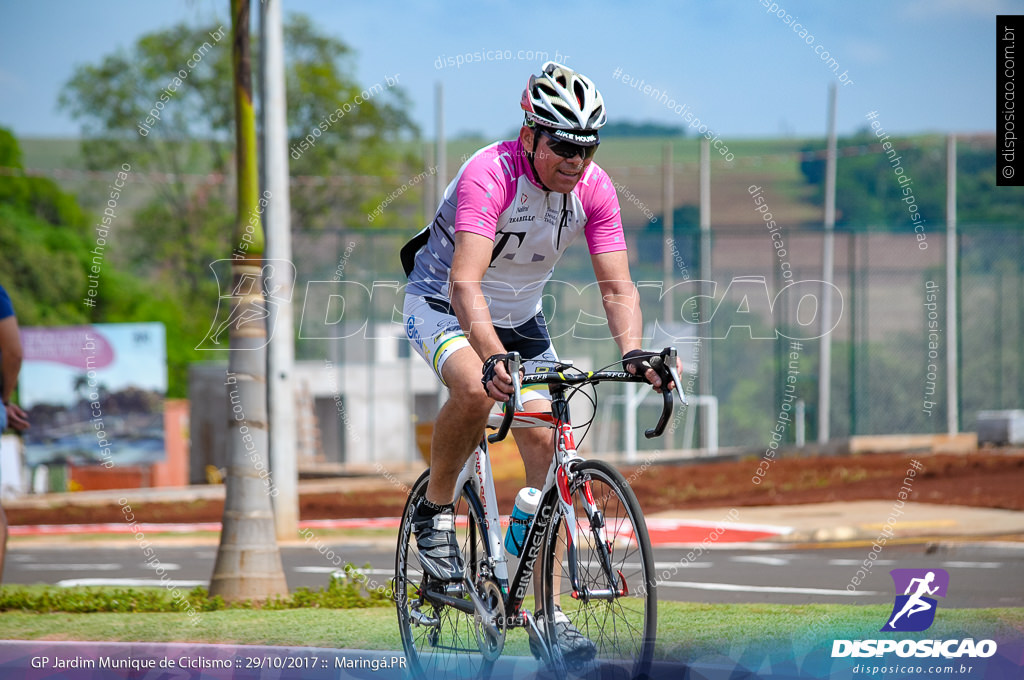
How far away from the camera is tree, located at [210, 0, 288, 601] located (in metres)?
7.46

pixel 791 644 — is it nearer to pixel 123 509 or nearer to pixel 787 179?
pixel 123 509

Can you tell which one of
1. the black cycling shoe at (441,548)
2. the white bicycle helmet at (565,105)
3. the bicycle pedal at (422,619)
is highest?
the white bicycle helmet at (565,105)

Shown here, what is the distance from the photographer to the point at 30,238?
3728 centimetres

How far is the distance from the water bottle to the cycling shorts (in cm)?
39

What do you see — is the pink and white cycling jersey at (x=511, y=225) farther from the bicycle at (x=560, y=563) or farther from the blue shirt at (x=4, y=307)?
the blue shirt at (x=4, y=307)

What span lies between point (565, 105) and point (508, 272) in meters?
0.77

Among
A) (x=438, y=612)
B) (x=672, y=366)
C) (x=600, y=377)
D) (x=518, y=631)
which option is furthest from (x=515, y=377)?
(x=518, y=631)

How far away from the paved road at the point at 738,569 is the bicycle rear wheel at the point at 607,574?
11.2 ft

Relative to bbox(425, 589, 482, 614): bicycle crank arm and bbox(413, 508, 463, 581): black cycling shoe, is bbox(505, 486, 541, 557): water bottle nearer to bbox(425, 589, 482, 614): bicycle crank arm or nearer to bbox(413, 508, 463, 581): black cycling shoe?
bbox(425, 589, 482, 614): bicycle crank arm

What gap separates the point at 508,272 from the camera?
15.8 ft

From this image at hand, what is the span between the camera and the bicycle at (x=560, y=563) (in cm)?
393

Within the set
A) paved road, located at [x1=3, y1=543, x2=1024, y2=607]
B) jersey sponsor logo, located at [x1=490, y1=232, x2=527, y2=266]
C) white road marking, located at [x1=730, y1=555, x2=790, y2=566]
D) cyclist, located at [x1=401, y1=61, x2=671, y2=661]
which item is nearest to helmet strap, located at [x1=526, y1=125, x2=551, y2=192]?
cyclist, located at [x1=401, y1=61, x2=671, y2=661]

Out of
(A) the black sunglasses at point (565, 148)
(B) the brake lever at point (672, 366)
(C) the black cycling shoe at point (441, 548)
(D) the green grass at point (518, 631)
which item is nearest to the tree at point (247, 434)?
(D) the green grass at point (518, 631)

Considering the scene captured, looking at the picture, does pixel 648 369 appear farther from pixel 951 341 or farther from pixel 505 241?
pixel 951 341
